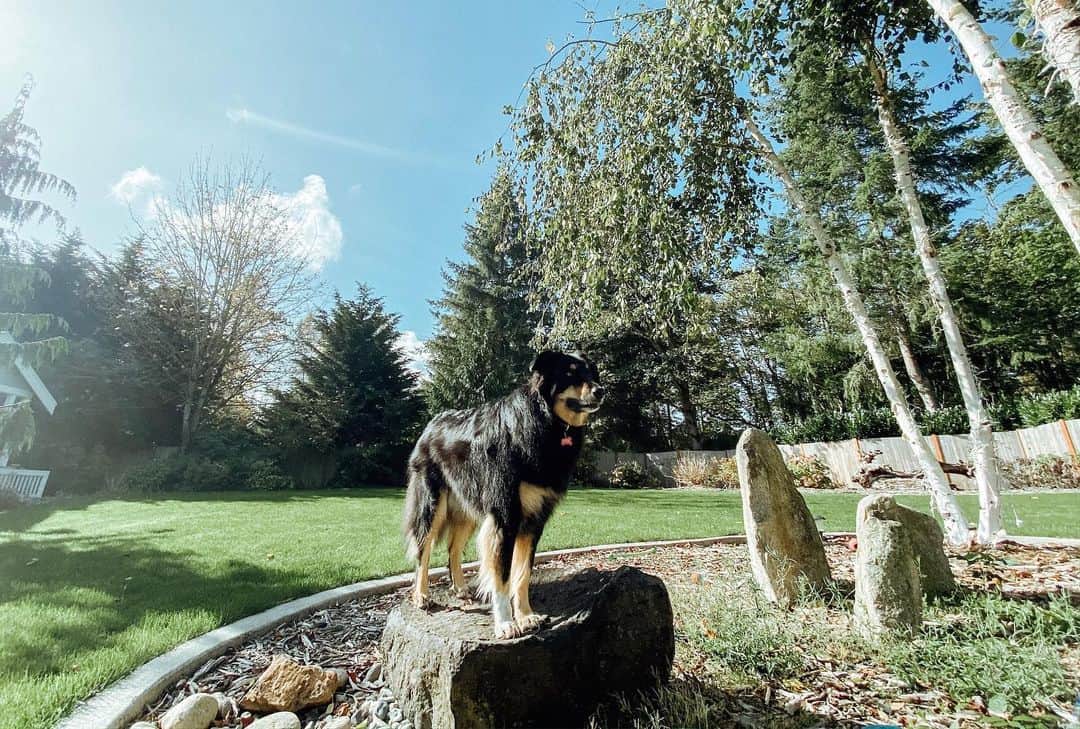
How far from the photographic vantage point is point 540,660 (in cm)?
205

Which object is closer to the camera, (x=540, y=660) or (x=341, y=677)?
(x=540, y=660)

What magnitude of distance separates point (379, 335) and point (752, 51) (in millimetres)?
16164

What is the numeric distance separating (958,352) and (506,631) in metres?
5.63

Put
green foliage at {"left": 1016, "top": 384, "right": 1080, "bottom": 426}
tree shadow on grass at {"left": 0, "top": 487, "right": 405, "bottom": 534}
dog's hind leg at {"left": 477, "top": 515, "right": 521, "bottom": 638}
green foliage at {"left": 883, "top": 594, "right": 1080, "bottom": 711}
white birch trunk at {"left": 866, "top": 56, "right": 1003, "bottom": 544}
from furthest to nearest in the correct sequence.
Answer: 1. green foliage at {"left": 1016, "top": 384, "right": 1080, "bottom": 426}
2. tree shadow on grass at {"left": 0, "top": 487, "right": 405, "bottom": 534}
3. white birch trunk at {"left": 866, "top": 56, "right": 1003, "bottom": 544}
4. dog's hind leg at {"left": 477, "top": 515, "right": 521, "bottom": 638}
5. green foliage at {"left": 883, "top": 594, "right": 1080, "bottom": 711}

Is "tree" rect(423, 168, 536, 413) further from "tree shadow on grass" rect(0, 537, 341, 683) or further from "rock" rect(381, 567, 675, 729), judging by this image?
"rock" rect(381, 567, 675, 729)

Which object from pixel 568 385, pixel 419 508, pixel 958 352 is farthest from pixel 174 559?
pixel 958 352

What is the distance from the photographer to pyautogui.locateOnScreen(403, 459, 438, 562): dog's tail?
318cm

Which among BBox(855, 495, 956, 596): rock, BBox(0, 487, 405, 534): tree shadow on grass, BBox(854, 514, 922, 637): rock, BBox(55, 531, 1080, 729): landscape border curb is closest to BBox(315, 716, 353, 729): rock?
BBox(55, 531, 1080, 729): landscape border curb

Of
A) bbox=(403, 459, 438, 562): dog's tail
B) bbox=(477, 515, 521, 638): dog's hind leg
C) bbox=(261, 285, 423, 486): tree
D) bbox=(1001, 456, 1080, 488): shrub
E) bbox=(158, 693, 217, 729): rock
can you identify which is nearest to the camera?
bbox=(158, 693, 217, 729): rock

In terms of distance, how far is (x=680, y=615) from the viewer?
10.3 ft

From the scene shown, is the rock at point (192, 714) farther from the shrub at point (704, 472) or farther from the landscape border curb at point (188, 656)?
the shrub at point (704, 472)

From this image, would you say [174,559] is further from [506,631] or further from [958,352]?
[958,352]

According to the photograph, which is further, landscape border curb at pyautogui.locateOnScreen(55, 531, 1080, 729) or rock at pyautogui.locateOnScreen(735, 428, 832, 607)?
rock at pyautogui.locateOnScreen(735, 428, 832, 607)

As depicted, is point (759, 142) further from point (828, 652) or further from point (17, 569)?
point (17, 569)
